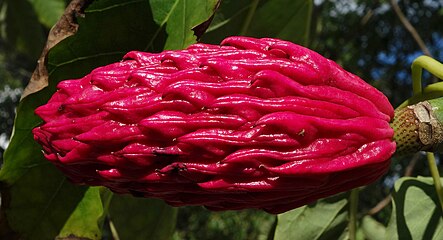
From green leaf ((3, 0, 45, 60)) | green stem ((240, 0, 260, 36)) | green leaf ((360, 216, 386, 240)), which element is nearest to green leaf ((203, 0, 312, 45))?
green stem ((240, 0, 260, 36))

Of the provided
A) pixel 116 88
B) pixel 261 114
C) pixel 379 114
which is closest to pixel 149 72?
pixel 116 88

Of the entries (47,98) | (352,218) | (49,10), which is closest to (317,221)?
(352,218)

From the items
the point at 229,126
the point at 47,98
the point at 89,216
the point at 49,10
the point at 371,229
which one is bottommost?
the point at 49,10

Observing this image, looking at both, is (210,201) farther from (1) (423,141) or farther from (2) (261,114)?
(1) (423,141)

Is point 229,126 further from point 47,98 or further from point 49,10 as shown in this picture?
point 49,10

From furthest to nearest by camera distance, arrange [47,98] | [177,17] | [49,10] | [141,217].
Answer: [49,10], [141,217], [177,17], [47,98]

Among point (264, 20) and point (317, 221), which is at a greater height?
point (264, 20)

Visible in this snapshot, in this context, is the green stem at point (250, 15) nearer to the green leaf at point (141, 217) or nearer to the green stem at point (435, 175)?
the green leaf at point (141, 217)
